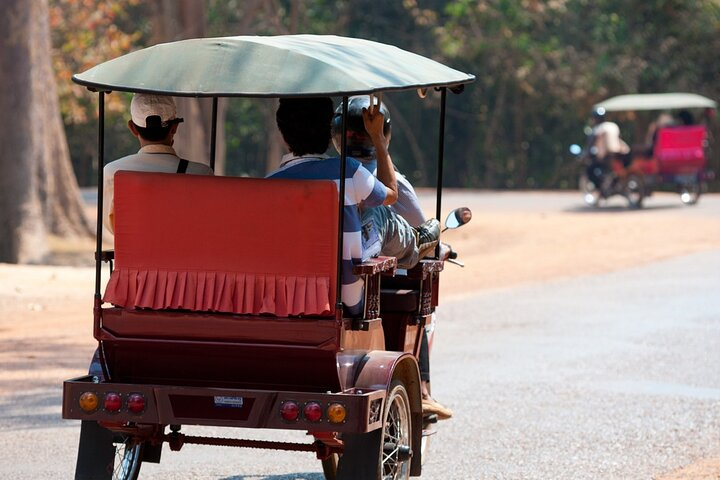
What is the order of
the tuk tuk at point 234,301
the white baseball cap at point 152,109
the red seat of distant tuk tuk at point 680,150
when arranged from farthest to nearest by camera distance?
the red seat of distant tuk tuk at point 680,150 < the white baseball cap at point 152,109 < the tuk tuk at point 234,301

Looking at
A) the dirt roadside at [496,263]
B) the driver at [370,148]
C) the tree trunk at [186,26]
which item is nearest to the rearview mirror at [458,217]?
the driver at [370,148]

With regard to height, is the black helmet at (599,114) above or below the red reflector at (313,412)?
above

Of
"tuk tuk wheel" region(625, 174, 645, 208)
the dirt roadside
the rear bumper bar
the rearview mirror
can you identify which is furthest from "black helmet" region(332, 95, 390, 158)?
"tuk tuk wheel" region(625, 174, 645, 208)

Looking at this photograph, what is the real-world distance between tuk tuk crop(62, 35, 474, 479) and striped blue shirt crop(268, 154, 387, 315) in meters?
0.06

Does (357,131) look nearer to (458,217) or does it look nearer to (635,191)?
(458,217)

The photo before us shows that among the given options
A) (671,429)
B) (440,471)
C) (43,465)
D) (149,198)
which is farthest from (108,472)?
(671,429)

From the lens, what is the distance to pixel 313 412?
207 inches

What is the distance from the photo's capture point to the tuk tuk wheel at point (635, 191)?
2817cm

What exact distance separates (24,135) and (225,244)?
15419mm

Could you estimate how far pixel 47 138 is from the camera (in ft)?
69.7

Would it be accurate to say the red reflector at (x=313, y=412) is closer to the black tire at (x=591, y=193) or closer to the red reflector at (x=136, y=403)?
the red reflector at (x=136, y=403)

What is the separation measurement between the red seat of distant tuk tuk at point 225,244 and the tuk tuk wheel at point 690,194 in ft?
80.3

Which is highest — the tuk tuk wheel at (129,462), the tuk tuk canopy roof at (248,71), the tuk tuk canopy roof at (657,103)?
the tuk tuk canopy roof at (657,103)

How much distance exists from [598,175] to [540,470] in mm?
21868
